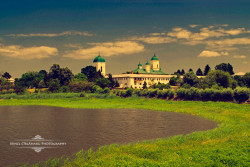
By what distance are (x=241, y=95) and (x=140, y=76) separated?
102673 mm

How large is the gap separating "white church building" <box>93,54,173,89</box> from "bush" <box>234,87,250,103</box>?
3761 inches

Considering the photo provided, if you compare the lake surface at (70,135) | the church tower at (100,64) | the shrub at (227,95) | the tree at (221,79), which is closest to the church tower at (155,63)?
the church tower at (100,64)

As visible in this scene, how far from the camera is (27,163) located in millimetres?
15188

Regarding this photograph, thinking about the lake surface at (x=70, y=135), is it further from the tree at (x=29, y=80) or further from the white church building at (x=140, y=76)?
the white church building at (x=140, y=76)

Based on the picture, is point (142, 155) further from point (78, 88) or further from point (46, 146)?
point (78, 88)

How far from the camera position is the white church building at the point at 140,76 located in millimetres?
149125

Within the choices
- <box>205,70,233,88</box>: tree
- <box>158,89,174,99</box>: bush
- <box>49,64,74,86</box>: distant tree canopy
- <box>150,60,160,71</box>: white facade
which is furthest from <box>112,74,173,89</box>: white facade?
<box>158,89,174,99</box>: bush

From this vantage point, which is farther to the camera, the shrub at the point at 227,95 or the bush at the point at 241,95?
the shrub at the point at 227,95

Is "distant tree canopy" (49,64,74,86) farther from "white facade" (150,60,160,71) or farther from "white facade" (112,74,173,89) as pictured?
"white facade" (150,60,160,71)

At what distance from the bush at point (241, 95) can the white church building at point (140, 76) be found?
95534 millimetres

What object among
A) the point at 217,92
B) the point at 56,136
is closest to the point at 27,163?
the point at 56,136

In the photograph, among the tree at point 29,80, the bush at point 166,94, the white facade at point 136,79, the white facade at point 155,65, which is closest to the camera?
the bush at point 166,94

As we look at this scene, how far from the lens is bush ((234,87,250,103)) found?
4953cm

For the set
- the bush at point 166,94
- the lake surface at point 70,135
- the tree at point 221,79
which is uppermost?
the tree at point 221,79
